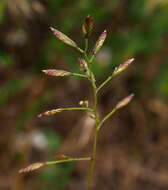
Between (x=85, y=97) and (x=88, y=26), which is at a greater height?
(x=88, y=26)

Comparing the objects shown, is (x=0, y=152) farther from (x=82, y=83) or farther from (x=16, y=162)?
(x=82, y=83)

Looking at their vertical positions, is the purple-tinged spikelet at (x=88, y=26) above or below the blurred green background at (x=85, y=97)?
above

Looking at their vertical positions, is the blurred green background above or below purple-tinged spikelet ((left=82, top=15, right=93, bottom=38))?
below

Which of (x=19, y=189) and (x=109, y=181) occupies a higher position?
(x=19, y=189)

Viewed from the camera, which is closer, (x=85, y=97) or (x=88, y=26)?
(x=88, y=26)

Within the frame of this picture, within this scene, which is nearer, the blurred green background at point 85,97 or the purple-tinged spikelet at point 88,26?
the purple-tinged spikelet at point 88,26

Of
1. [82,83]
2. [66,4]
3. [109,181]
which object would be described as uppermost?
[66,4]

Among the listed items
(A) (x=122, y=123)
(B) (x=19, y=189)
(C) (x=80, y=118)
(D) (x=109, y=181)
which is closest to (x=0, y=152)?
(B) (x=19, y=189)

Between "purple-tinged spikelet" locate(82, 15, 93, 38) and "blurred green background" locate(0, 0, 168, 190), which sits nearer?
"purple-tinged spikelet" locate(82, 15, 93, 38)
